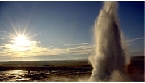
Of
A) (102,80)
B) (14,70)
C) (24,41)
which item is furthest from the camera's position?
(14,70)

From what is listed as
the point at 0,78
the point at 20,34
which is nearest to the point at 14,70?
the point at 0,78

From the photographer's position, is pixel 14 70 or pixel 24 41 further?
pixel 14 70

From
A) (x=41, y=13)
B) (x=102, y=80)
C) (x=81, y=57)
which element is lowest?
(x=102, y=80)

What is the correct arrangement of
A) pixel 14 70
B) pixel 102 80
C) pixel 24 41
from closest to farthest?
pixel 102 80 < pixel 24 41 < pixel 14 70

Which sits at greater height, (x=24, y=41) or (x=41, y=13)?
(x=41, y=13)

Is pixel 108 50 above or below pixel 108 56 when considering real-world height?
above

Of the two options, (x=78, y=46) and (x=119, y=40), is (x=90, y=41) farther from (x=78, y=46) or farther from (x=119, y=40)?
(x=119, y=40)

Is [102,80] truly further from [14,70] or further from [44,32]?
[14,70]
